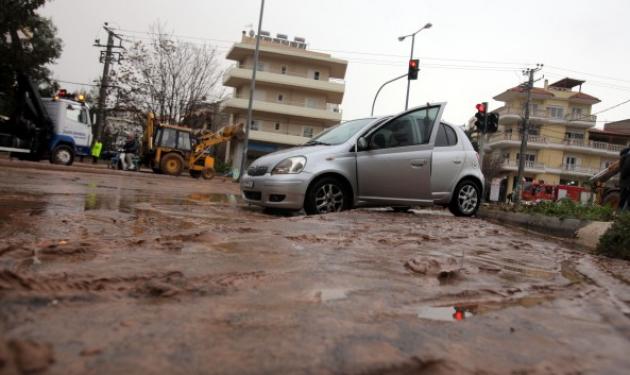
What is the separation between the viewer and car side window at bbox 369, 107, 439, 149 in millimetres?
6938

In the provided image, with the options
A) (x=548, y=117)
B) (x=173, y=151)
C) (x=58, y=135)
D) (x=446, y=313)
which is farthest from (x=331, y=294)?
(x=548, y=117)

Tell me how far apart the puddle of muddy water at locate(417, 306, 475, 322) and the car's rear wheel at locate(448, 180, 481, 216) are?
18.3 feet

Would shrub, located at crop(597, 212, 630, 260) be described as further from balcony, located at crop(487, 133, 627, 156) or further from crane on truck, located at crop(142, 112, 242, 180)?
balcony, located at crop(487, 133, 627, 156)

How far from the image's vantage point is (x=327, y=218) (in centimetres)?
560

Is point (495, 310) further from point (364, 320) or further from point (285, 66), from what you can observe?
point (285, 66)

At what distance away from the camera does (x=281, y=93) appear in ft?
145

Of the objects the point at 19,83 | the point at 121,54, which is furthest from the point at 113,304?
the point at 121,54

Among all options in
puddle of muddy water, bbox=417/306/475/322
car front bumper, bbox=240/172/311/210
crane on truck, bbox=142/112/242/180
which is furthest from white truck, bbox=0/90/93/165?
puddle of muddy water, bbox=417/306/475/322

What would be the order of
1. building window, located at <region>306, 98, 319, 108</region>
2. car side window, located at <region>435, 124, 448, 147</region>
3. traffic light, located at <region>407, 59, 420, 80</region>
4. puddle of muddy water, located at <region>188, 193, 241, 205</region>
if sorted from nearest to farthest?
car side window, located at <region>435, 124, 448, 147</region>, puddle of muddy water, located at <region>188, 193, 241, 205</region>, traffic light, located at <region>407, 59, 420, 80</region>, building window, located at <region>306, 98, 319, 108</region>

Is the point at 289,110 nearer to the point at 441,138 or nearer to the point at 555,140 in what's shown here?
the point at 555,140

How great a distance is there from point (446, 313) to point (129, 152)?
69.0 feet

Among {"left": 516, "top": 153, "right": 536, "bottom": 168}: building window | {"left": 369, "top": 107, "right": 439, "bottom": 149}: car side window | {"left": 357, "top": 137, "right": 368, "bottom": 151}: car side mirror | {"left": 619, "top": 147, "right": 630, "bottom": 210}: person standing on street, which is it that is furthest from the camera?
{"left": 516, "top": 153, "right": 536, "bottom": 168}: building window

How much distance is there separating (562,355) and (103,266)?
2155mm

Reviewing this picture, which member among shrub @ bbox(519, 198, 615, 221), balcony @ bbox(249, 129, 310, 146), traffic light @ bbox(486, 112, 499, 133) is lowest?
shrub @ bbox(519, 198, 615, 221)
